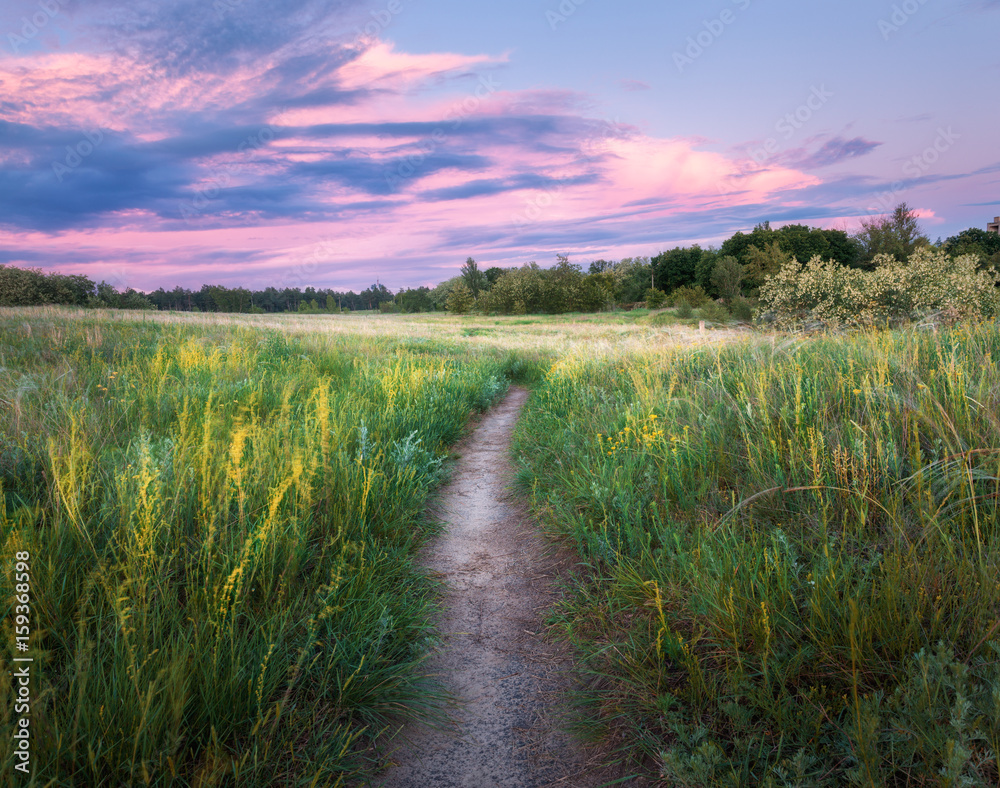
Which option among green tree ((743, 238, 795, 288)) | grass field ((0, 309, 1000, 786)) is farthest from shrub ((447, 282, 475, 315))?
grass field ((0, 309, 1000, 786))

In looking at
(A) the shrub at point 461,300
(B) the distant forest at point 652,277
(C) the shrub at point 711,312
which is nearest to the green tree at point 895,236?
(B) the distant forest at point 652,277

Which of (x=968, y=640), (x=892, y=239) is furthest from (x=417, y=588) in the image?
(x=892, y=239)

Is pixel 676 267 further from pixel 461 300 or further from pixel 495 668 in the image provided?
pixel 495 668

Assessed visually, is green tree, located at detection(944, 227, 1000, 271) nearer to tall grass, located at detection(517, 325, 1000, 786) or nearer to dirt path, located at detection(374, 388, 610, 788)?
tall grass, located at detection(517, 325, 1000, 786)

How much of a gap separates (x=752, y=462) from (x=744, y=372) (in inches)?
86.3

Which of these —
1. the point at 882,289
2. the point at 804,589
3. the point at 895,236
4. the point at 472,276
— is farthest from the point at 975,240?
the point at 804,589

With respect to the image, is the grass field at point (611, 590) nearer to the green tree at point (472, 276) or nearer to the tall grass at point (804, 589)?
the tall grass at point (804, 589)

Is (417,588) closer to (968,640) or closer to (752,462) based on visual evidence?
(752,462)

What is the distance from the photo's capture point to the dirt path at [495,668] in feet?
6.91

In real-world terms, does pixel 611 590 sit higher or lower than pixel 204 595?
lower

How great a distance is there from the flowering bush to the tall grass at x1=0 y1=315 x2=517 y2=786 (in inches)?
1065

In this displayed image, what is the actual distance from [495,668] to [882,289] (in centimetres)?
3932

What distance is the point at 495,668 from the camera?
2.76 meters

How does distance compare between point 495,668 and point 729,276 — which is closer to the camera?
point 495,668
